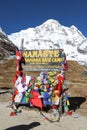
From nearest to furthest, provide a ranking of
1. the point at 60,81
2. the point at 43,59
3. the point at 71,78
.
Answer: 1. the point at 60,81
2. the point at 43,59
3. the point at 71,78

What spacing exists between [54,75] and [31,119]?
147 inches

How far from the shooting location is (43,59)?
21984 mm

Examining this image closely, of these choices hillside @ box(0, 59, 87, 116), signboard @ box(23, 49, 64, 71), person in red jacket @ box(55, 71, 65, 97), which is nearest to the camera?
person in red jacket @ box(55, 71, 65, 97)

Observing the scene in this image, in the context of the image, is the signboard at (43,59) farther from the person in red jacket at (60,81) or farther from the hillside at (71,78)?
the hillside at (71,78)

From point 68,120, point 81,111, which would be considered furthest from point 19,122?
point 81,111

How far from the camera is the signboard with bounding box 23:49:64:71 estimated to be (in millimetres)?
21703

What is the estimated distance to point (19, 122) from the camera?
1822 centimetres

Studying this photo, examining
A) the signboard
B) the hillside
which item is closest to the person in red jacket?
the signboard

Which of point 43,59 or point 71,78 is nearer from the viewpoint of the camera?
point 43,59

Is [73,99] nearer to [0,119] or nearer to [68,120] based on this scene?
[68,120]

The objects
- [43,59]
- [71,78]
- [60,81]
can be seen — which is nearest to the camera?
[60,81]

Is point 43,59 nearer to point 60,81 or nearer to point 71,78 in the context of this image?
point 60,81

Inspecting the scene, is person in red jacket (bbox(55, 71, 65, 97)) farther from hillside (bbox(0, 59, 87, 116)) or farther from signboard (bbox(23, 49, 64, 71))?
hillside (bbox(0, 59, 87, 116))

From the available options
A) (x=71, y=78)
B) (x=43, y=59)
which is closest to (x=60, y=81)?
(x=43, y=59)
